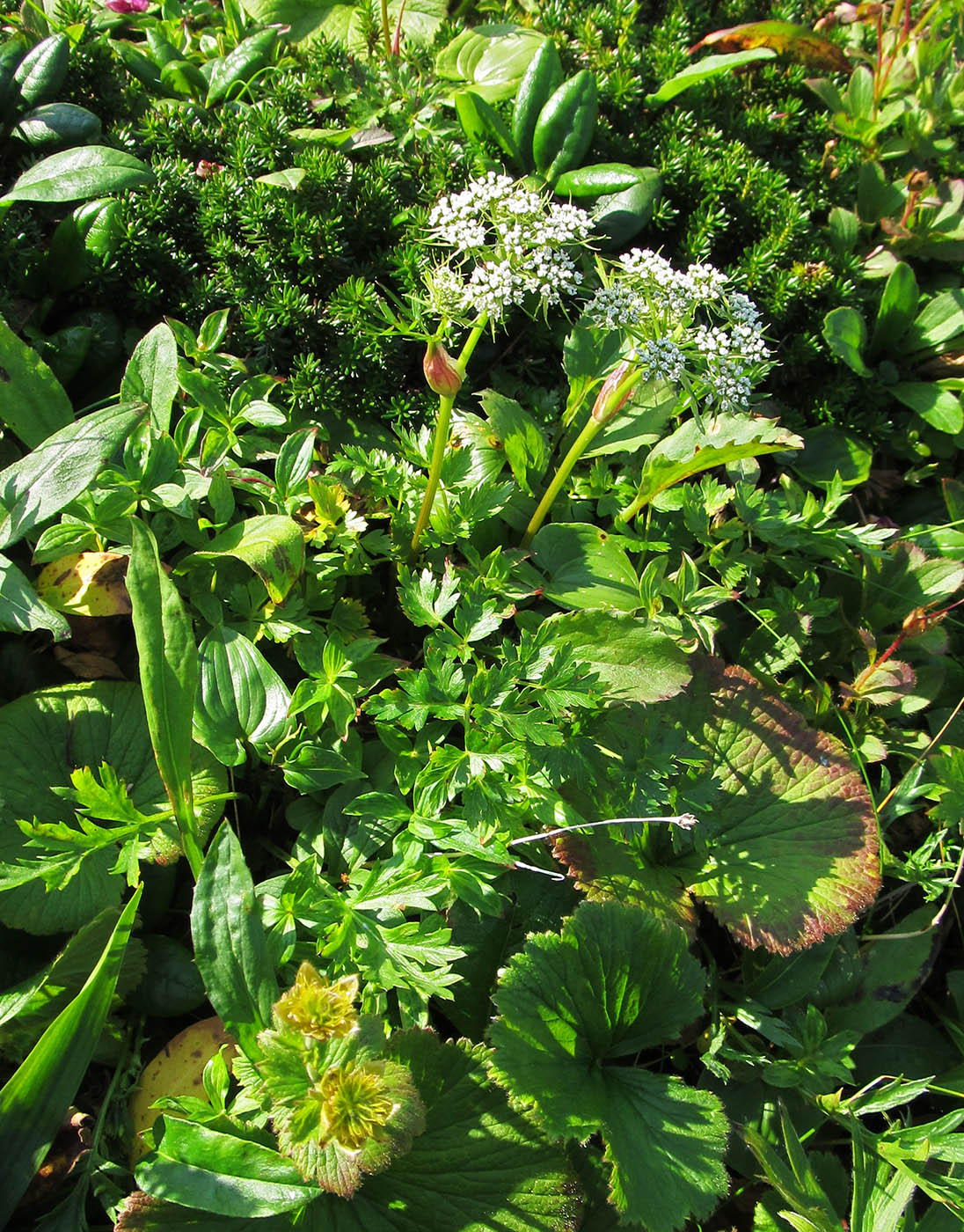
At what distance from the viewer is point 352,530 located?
1786 millimetres

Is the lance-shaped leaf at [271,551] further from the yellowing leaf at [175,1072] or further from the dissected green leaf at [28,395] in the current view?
the yellowing leaf at [175,1072]

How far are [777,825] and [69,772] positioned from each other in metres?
1.33

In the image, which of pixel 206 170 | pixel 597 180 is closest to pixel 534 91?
pixel 597 180

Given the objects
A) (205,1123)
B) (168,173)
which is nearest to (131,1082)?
(205,1123)

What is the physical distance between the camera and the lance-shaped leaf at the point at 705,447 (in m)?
1.78

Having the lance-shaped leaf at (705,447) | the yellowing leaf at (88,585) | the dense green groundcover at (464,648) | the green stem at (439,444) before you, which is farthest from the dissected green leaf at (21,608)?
the lance-shaped leaf at (705,447)

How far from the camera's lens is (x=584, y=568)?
1.92 meters

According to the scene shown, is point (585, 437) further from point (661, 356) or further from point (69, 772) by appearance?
point (69, 772)

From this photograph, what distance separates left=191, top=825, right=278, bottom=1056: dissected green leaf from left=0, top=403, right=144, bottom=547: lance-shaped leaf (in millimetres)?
631

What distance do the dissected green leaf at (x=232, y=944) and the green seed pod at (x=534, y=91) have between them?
1843 millimetres

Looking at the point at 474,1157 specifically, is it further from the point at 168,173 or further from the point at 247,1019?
the point at 168,173

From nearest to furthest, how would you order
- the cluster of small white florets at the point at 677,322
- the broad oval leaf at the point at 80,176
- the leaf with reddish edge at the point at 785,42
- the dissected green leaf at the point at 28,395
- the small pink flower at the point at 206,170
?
the cluster of small white florets at the point at 677,322 < the dissected green leaf at the point at 28,395 < the broad oval leaf at the point at 80,176 < the small pink flower at the point at 206,170 < the leaf with reddish edge at the point at 785,42

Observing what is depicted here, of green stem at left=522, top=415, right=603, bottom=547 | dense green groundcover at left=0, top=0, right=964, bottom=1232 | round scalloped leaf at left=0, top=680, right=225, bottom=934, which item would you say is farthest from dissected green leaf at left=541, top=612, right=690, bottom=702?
round scalloped leaf at left=0, top=680, right=225, bottom=934

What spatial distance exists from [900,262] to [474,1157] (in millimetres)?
2291
